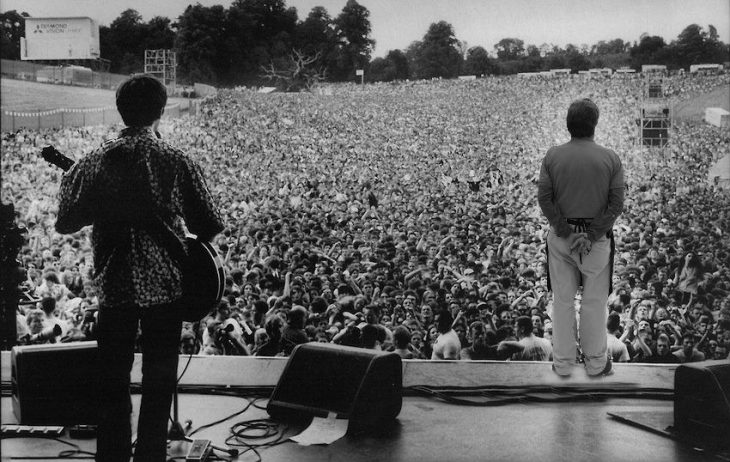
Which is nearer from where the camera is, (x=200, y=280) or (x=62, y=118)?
(x=200, y=280)

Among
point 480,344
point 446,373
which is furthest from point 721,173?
point 446,373

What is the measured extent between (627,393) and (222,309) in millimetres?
2372

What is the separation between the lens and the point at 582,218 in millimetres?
2771

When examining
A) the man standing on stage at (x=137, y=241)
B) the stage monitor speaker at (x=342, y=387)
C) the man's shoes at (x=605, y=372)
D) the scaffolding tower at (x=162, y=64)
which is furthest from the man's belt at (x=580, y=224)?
the scaffolding tower at (x=162, y=64)

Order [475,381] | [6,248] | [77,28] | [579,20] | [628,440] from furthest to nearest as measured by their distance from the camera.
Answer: [579,20] < [77,28] < [475,381] < [6,248] < [628,440]

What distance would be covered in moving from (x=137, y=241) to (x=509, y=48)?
3043 mm

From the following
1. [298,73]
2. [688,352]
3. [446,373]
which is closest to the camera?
[446,373]

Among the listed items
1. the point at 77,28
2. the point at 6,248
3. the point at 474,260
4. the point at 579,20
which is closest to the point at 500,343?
the point at 474,260

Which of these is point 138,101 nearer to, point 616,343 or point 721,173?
point 616,343

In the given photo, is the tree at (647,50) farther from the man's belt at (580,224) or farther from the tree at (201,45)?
the tree at (201,45)

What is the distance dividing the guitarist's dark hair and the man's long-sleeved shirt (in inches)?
59.8

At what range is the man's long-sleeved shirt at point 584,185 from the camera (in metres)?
2.74

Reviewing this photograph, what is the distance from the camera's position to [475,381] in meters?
2.94

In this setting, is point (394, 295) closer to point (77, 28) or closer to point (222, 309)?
point (222, 309)
